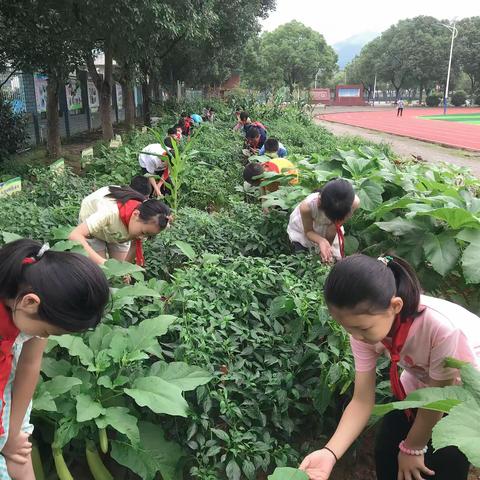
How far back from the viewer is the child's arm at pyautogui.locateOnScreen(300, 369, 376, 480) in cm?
162

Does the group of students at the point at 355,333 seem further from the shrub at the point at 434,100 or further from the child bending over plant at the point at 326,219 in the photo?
the shrub at the point at 434,100

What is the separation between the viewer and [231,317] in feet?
8.41

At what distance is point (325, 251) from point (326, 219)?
0.76 ft

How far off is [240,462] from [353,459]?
673mm

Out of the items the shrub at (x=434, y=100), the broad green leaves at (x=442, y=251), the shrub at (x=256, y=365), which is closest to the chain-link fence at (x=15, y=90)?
the shrub at (x=256, y=365)

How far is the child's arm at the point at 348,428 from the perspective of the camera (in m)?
1.62

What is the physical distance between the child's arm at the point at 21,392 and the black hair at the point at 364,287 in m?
1.00

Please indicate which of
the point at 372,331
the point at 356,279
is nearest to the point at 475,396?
the point at 372,331

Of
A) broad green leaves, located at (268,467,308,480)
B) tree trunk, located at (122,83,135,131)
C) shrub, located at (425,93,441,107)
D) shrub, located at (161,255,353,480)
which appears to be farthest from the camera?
shrub, located at (425,93,441,107)

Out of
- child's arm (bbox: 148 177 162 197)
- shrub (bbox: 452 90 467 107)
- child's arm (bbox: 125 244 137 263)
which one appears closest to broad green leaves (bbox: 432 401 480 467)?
child's arm (bbox: 125 244 137 263)

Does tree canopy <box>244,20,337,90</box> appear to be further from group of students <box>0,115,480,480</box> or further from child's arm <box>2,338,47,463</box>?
child's arm <box>2,338,47,463</box>

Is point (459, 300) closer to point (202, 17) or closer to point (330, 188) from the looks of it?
point (330, 188)

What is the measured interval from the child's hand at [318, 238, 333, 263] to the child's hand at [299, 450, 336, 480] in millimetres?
1753

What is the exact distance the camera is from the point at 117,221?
10.5 feet
